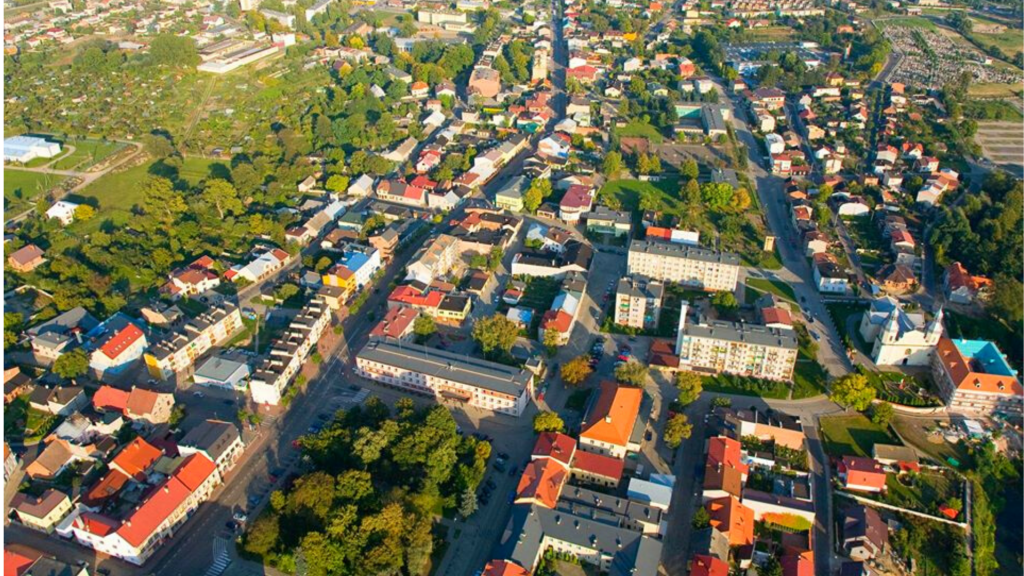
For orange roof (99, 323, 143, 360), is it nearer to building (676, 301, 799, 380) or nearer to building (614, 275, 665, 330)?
building (614, 275, 665, 330)

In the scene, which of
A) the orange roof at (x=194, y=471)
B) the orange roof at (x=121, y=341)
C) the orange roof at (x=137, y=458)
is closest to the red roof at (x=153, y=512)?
the orange roof at (x=194, y=471)

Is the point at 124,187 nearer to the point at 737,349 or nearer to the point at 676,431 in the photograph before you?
the point at 676,431

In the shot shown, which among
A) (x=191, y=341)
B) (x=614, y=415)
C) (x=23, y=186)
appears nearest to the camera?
(x=614, y=415)

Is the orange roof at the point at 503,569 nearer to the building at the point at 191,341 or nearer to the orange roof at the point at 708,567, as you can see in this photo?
the orange roof at the point at 708,567

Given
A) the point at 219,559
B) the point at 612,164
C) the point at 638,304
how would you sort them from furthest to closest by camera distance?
1. the point at 612,164
2. the point at 638,304
3. the point at 219,559

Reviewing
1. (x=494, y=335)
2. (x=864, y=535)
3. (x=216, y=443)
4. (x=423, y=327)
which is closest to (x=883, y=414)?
(x=864, y=535)

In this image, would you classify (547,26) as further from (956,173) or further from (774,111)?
(956,173)
